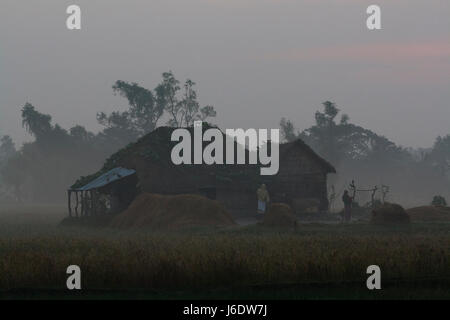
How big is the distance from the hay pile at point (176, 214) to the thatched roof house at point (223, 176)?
4786mm

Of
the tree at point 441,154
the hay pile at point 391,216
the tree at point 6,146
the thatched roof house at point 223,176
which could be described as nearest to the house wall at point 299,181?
the thatched roof house at point 223,176

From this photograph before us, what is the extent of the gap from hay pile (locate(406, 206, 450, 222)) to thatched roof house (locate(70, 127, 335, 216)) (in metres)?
11.8

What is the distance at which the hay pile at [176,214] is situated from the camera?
106 ft

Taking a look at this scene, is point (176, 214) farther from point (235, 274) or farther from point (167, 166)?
point (235, 274)

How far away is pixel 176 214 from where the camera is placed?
3316 centimetres

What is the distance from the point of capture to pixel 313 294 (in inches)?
488

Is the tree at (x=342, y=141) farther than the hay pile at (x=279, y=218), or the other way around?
the tree at (x=342, y=141)

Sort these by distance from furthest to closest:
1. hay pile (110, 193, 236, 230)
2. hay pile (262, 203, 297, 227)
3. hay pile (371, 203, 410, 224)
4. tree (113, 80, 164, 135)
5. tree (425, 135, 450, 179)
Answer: tree (425, 135, 450, 179) < tree (113, 80, 164, 135) < hay pile (110, 193, 236, 230) < hay pile (262, 203, 297, 227) < hay pile (371, 203, 410, 224)

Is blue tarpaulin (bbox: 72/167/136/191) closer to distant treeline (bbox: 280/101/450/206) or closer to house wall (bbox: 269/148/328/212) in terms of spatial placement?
house wall (bbox: 269/148/328/212)

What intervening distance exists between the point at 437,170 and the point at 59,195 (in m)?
69.6

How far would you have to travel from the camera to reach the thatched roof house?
4053cm

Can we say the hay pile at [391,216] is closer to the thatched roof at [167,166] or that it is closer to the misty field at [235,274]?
the misty field at [235,274]

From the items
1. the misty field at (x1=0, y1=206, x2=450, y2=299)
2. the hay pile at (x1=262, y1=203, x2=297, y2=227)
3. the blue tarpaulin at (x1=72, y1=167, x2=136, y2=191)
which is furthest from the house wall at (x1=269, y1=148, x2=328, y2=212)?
the misty field at (x1=0, y1=206, x2=450, y2=299)

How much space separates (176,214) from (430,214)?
13385 mm
